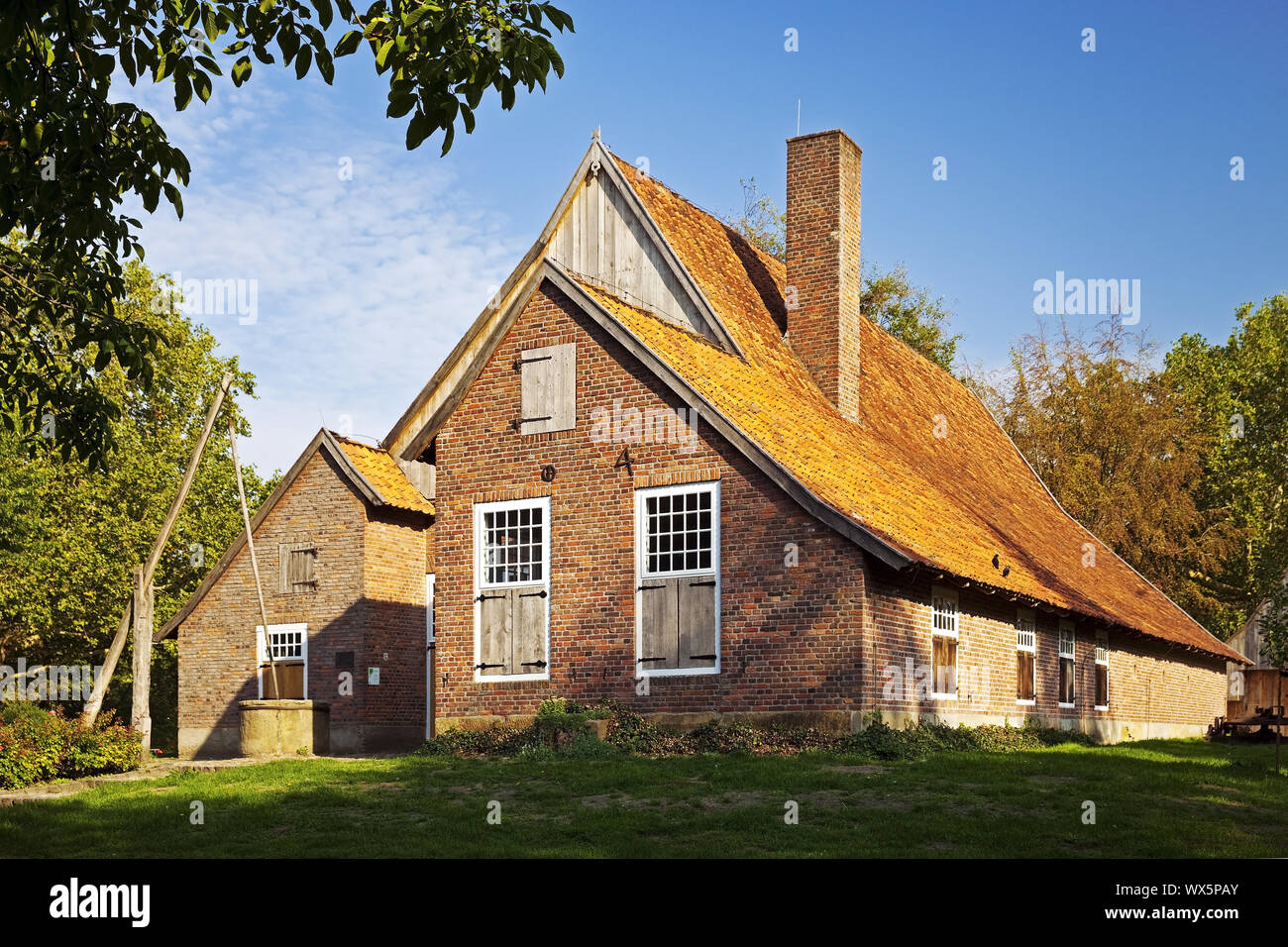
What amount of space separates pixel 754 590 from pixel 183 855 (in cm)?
954

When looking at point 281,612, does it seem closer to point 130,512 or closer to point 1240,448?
point 130,512

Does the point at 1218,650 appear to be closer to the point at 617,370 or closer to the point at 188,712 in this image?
the point at 617,370

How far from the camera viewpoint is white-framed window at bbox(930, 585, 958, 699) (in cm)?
2139

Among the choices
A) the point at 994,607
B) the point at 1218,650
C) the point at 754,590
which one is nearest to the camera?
the point at 754,590

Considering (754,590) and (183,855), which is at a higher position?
(754,590)

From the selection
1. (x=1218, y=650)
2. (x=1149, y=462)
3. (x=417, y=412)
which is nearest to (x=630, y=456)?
(x=417, y=412)

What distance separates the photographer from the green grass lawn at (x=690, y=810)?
1220 cm

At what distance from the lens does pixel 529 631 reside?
21656mm

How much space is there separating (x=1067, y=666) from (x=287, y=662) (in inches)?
640

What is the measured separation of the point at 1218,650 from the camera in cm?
3694

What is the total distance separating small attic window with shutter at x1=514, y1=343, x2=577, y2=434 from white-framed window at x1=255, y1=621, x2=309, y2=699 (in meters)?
10.5

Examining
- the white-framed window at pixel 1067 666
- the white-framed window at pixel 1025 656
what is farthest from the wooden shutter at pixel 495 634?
the white-framed window at pixel 1067 666

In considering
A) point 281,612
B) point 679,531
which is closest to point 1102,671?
point 679,531

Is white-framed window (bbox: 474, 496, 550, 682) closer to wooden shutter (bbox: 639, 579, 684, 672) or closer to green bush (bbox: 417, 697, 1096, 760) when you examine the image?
green bush (bbox: 417, 697, 1096, 760)
